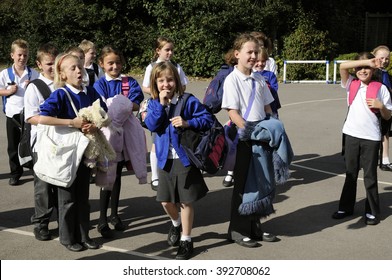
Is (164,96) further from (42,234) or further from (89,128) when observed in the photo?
(42,234)

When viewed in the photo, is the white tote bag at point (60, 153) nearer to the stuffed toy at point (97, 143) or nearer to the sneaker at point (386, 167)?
the stuffed toy at point (97, 143)

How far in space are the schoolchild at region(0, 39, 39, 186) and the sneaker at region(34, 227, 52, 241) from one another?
2.31m

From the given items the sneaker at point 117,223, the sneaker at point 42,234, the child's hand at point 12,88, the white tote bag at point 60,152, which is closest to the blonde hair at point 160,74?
the white tote bag at point 60,152

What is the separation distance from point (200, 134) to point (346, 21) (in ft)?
77.6

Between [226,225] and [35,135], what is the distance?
88.6 inches

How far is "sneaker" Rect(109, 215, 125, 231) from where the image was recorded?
6312mm

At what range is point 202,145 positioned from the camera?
5238mm

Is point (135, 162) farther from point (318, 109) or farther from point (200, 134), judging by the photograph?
point (318, 109)

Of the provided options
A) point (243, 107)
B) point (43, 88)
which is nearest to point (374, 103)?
point (243, 107)

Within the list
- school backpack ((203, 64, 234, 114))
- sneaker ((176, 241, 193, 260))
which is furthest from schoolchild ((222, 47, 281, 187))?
sneaker ((176, 241, 193, 260))

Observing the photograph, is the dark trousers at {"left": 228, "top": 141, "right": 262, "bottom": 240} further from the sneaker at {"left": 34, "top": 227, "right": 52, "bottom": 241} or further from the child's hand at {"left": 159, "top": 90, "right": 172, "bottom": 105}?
the sneaker at {"left": 34, "top": 227, "right": 52, "bottom": 241}

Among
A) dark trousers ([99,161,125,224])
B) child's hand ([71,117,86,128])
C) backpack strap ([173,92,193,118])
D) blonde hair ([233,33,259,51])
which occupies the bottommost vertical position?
dark trousers ([99,161,125,224])

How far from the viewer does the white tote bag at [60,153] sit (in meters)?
5.26

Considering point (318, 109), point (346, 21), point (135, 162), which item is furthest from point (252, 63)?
point (346, 21)
